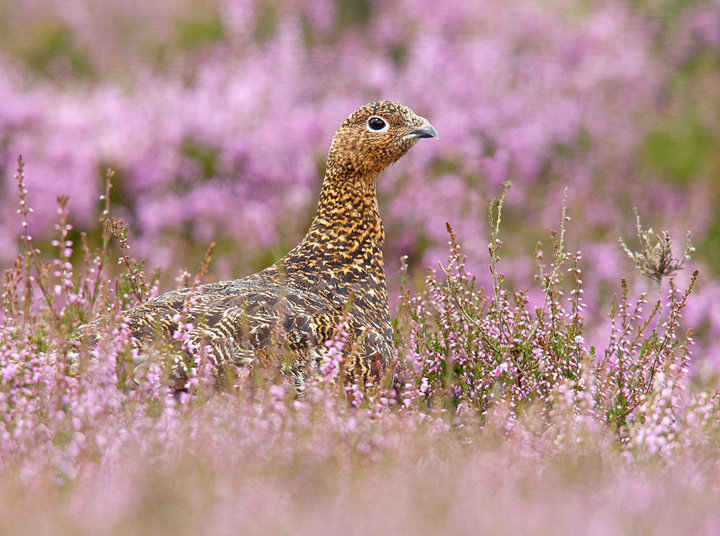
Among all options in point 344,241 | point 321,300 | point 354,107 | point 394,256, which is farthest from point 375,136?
point 354,107

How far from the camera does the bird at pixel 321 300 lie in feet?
10.8

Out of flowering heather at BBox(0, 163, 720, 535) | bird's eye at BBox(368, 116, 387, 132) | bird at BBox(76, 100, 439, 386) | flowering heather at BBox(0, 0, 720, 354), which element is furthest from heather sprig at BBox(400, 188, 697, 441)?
flowering heather at BBox(0, 0, 720, 354)

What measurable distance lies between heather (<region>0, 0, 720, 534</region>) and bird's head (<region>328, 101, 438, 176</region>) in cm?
62

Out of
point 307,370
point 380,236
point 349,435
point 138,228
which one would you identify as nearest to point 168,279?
point 138,228

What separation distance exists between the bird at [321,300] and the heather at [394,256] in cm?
13

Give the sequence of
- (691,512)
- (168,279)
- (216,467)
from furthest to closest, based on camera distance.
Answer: (168,279) < (216,467) < (691,512)

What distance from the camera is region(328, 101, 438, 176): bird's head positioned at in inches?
171

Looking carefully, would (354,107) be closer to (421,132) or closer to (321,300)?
(421,132)

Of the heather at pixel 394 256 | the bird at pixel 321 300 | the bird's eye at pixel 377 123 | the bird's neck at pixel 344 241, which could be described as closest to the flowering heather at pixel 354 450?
the heather at pixel 394 256

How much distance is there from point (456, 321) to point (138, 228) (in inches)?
242

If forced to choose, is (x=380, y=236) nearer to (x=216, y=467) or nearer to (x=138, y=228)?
(x=216, y=467)

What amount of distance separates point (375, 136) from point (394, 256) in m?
5.17

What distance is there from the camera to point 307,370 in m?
3.38

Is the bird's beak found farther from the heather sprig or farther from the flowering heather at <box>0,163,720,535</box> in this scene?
the flowering heather at <box>0,163,720,535</box>
